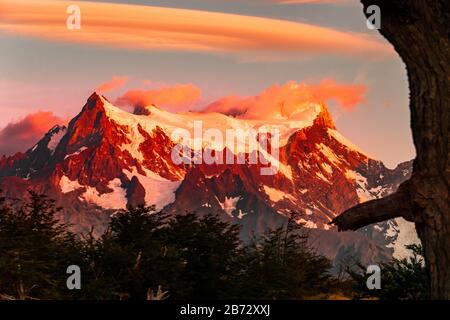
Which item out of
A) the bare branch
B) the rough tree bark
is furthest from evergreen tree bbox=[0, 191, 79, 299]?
the rough tree bark

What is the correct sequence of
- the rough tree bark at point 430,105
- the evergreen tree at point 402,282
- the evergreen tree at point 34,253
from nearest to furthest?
1. the rough tree bark at point 430,105
2. the evergreen tree at point 34,253
3. the evergreen tree at point 402,282

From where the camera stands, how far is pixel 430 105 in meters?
16.0

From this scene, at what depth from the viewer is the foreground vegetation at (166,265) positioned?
76.6 feet

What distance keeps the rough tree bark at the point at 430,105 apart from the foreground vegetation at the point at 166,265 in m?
7.71

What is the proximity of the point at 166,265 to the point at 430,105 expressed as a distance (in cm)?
1113

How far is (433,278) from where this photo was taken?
1609 cm

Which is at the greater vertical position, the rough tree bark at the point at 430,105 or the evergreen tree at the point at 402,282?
the rough tree bark at the point at 430,105

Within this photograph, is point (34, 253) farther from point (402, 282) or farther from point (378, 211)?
point (378, 211)

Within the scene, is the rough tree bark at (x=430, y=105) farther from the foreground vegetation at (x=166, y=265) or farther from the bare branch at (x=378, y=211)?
the foreground vegetation at (x=166, y=265)

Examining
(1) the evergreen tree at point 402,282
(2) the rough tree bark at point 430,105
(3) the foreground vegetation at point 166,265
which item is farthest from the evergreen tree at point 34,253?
(2) the rough tree bark at point 430,105

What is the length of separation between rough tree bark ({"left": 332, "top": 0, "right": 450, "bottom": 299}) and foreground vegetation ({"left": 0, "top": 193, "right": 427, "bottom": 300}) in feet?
25.3

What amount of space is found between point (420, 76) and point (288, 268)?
35.8ft
